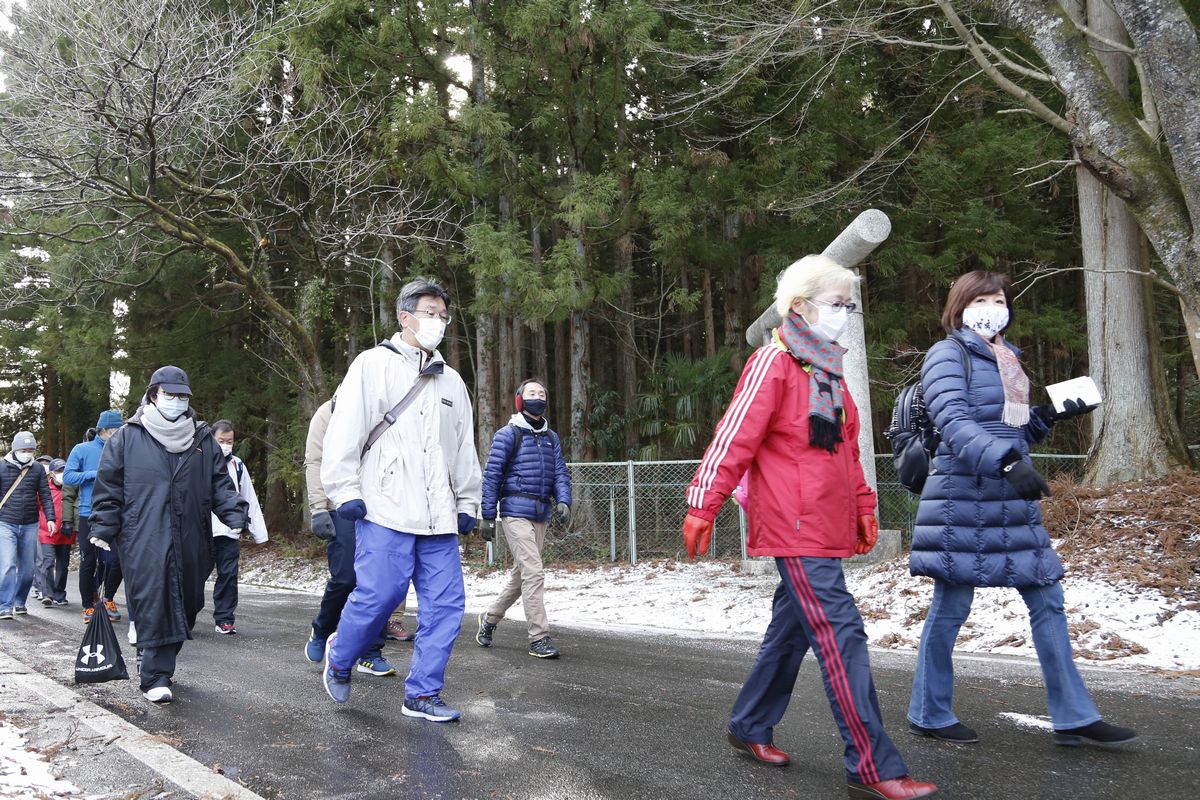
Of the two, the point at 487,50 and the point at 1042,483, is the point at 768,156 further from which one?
the point at 1042,483

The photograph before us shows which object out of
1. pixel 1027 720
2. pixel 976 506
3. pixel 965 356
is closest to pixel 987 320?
pixel 965 356

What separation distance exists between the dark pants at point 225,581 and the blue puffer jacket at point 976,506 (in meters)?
7.14

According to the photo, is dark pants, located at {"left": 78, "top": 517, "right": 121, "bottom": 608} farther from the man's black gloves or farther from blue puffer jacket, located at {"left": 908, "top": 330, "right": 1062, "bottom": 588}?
blue puffer jacket, located at {"left": 908, "top": 330, "right": 1062, "bottom": 588}

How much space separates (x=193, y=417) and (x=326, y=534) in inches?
50.4

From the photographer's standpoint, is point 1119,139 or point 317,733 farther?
point 1119,139

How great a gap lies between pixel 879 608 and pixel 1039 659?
459cm

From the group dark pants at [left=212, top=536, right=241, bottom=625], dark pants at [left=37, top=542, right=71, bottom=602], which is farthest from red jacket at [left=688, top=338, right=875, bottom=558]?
dark pants at [left=37, top=542, right=71, bottom=602]

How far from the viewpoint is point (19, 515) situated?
11.2 metres

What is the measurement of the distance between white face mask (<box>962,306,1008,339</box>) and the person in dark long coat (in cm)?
454

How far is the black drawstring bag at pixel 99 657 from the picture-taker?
18.4 feet

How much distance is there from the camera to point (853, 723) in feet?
11.5

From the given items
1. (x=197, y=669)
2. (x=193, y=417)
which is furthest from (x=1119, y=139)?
(x=197, y=669)

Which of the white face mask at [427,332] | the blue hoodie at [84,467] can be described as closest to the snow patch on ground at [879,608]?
the blue hoodie at [84,467]

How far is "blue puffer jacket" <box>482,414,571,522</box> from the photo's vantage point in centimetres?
779
